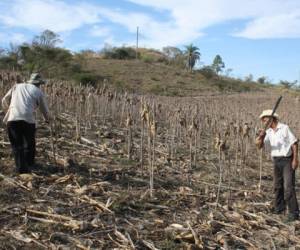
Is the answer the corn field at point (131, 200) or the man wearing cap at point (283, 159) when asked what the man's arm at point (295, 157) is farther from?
the corn field at point (131, 200)

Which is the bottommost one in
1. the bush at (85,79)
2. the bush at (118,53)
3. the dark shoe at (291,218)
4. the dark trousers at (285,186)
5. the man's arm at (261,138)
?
the dark shoe at (291,218)

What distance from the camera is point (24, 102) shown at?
24.7 ft

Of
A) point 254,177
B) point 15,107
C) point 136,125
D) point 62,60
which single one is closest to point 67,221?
point 15,107

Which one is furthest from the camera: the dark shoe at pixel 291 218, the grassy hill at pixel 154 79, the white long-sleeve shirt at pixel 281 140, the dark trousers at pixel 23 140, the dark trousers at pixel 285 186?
the grassy hill at pixel 154 79

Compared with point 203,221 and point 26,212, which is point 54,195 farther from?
point 203,221

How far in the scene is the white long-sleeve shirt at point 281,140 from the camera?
7.14 meters

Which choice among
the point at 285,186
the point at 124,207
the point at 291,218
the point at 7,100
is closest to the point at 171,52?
the point at 7,100

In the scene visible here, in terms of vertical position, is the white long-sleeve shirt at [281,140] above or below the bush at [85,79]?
below

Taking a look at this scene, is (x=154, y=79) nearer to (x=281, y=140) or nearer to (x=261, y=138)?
(x=261, y=138)

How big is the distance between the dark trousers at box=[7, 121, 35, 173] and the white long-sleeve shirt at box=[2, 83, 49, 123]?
0.30 feet

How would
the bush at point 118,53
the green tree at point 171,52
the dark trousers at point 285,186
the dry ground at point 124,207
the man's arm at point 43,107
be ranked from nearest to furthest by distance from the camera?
the dry ground at point 124,207 → the dark trousers at point 285,186 → the man's arm at point 43,107 → the bush at point 118,53 → the green tree at point 171,52

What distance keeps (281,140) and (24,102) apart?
3503mm

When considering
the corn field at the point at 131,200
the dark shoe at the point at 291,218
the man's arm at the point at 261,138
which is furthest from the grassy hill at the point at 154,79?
the dark shoe at the point at 291,218

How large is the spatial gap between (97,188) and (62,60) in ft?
94.1
